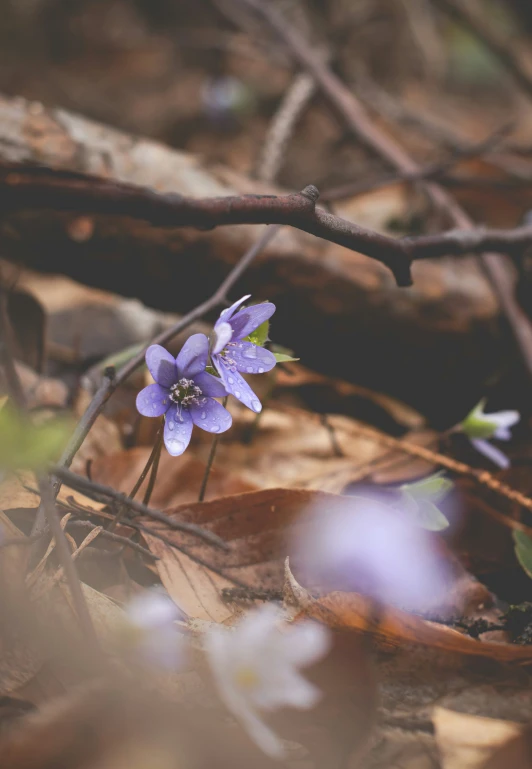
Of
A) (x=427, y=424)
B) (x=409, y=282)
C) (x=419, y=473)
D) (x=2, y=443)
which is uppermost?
(x=427, y=424)

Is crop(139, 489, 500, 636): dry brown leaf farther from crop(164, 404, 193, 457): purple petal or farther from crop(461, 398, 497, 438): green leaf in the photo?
crop(461, 398, 497, 438): green leaf

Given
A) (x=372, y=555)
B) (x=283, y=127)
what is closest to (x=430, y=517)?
(x=372, y=555)

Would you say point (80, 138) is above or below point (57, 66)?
below

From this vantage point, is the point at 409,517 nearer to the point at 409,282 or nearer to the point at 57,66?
the point at 409,282

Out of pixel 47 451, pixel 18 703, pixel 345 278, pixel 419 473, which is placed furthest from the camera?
pixel 345 278

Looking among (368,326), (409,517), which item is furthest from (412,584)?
(368,326)

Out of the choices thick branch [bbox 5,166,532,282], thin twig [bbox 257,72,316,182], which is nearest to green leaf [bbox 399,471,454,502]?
thick branch [bbox 5,166,532,282]

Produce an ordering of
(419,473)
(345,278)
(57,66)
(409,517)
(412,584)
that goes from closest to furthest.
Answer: (412,584) → (409,517) → (419,473) → (345,278) → (57,66)

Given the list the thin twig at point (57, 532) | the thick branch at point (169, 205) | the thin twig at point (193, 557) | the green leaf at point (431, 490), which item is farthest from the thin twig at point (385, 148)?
the thin twig at point (57, 532)
